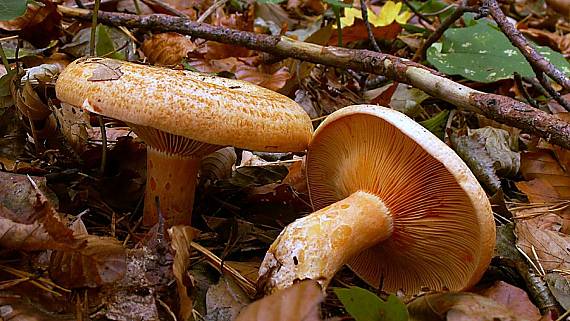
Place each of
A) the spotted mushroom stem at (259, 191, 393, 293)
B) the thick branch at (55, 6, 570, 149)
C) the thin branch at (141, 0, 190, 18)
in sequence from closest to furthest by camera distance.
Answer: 1. the spotted mushroom stem at (259, 191, 393, 293)
2. the thick branch at (55, 6, 570, 149)
3. the thin branch at (141, 0, 190, 18)

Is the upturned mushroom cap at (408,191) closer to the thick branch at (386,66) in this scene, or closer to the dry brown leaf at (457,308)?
the dry brown leaf at (457,308)

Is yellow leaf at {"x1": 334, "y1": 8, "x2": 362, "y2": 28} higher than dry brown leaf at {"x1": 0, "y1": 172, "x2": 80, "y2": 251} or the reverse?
the reverse

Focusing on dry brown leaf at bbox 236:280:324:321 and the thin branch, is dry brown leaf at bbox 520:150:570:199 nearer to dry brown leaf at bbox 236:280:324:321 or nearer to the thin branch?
dry brown leaf at bbox 236:280:324:321

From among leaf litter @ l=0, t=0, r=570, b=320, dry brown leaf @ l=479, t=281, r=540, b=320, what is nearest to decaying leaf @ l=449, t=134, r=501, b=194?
leaf litter @ l=0, t=0, r=570, b=320

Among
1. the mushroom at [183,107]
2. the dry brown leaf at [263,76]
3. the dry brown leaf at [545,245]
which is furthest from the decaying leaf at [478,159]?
the mushroom at [183,107]

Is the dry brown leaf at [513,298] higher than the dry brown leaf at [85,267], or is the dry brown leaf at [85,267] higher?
the dry brown leaf at [85,267]

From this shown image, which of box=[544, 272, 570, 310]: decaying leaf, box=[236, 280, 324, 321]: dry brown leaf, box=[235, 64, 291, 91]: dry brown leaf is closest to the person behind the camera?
box=[236, 280, 324, 321]: dry brown leaf
